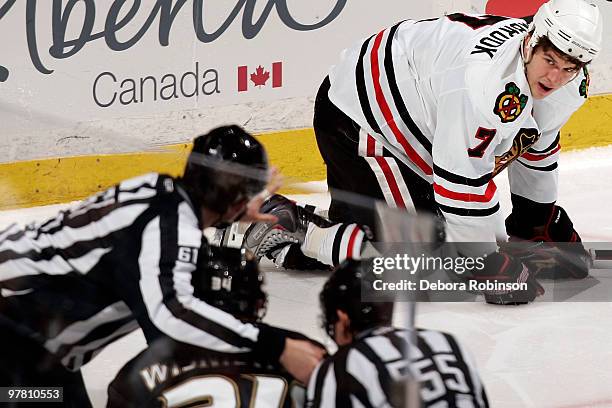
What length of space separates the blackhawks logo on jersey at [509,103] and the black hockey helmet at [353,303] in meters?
1.08

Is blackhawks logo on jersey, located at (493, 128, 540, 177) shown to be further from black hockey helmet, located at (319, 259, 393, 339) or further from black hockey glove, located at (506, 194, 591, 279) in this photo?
black hockey helmet, located at (319, 259, 393, 339)

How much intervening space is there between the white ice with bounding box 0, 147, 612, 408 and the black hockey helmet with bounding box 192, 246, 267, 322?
0.06ft

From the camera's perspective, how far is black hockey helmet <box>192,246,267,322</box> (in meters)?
1.34

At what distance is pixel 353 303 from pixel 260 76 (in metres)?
2.36

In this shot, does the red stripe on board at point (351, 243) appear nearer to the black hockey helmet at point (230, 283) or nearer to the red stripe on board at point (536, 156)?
the black hockey helmet at point (230, 283)

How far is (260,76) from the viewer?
3.61 metres

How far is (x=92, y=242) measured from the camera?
56.1 inches

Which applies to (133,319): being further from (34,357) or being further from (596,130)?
(596,130)

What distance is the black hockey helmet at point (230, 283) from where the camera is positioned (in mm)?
1345

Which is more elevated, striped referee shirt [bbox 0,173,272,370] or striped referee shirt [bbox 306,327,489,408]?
striped referee shirt [bbox 0,173,272,370]

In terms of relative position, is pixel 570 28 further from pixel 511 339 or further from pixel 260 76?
pixel 260 76

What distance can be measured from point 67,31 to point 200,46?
0.42 metres

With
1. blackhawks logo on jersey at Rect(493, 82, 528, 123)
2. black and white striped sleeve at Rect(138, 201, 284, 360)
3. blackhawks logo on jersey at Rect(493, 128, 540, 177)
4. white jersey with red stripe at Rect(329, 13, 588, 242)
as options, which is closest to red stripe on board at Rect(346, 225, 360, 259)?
black and white striped sleeve at Rect(138, 201, 284, 360)

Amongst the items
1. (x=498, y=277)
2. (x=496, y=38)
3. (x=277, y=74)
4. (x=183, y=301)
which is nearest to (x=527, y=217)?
(x=496, y=38)
